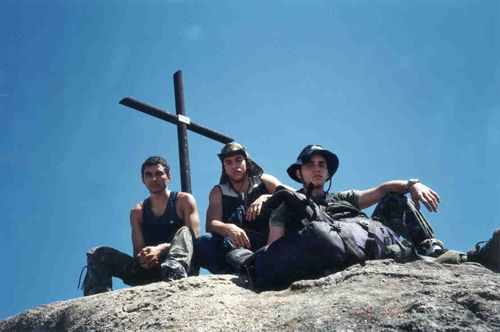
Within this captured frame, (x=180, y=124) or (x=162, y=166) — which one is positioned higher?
(x=180, y=124)

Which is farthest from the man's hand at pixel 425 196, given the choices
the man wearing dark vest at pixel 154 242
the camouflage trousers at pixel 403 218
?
the man wearing dark vest at pixel 154 242

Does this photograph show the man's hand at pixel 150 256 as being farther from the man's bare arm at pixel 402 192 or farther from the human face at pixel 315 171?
the man's bare arm at pixel 402 192

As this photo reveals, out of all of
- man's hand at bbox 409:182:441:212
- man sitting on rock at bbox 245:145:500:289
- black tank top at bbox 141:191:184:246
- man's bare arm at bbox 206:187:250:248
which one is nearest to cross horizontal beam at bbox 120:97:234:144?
black tank top at bbox 141:191:184:246

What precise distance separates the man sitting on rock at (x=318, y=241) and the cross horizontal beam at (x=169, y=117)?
4.70 m

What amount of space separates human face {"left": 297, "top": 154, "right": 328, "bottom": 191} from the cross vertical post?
347 cm

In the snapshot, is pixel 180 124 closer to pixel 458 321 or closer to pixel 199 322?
pixel 199 322

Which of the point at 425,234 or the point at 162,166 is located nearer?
the point at 425,234

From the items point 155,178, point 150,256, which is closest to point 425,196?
point 150,256

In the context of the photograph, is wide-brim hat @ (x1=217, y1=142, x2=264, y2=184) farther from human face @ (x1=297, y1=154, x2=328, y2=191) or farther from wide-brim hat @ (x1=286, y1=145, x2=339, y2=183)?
human face @ (x1=297, y1=154, x2=328, y2=191)

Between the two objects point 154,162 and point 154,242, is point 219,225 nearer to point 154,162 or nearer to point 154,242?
point 154,242

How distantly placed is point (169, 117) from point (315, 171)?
14.8ft

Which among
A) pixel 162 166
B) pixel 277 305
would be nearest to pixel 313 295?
pixel 277 305

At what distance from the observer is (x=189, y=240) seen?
5.76 m

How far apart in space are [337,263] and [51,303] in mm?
2542
